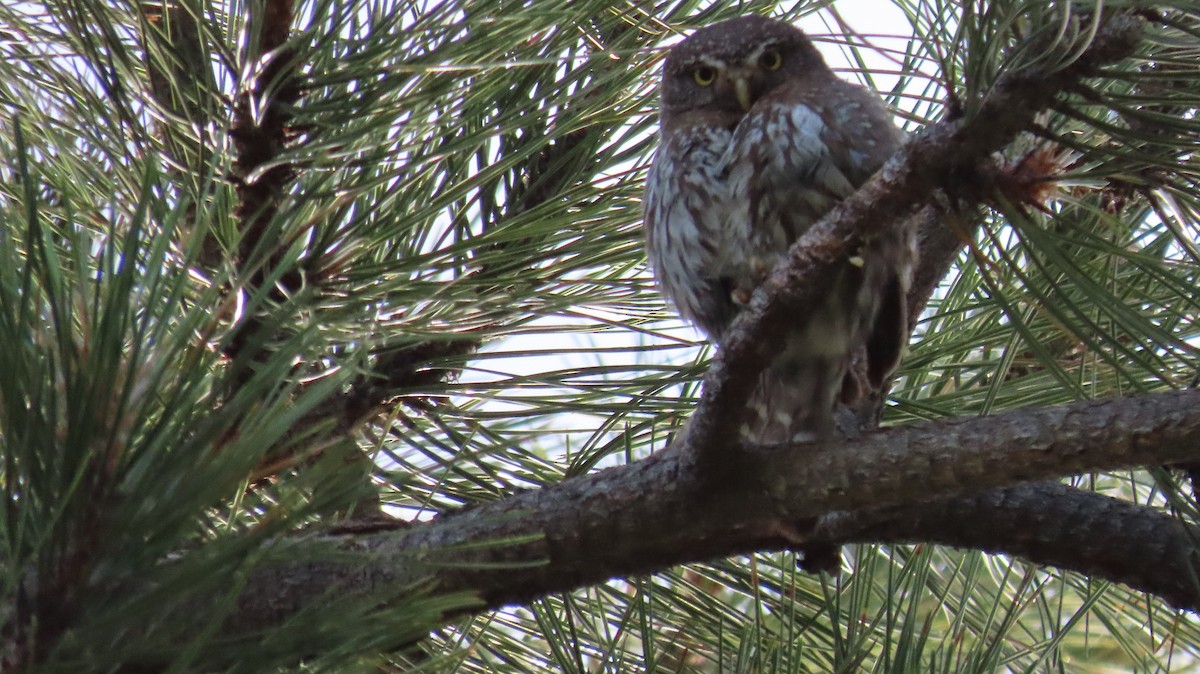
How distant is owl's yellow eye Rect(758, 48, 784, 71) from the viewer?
272 centimetres

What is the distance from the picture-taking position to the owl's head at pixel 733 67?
268 centimetres

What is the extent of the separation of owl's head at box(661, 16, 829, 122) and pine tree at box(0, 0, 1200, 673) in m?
0.23

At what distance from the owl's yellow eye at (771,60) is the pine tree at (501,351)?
14.6 inches

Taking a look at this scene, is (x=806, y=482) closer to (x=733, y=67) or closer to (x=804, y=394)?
(x=804, y=394)

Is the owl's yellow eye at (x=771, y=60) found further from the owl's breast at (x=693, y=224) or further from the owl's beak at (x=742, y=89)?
the owl's breast at (x=693, y=224)

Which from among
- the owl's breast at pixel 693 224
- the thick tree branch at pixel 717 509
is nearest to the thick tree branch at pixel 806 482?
the thick tree branch at pixel 717 509

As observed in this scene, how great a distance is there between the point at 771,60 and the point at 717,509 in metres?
1.30

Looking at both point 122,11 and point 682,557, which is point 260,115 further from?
point 682,557

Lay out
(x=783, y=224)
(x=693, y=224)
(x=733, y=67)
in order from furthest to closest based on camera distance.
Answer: (x=733, y=67) → (x=693, y=224) → (x=783, y=224)

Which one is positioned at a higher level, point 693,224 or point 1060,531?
point 693,224

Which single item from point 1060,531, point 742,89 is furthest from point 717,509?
point 742,89

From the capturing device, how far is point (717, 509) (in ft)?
5.90

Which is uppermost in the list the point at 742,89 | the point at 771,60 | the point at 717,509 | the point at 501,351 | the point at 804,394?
the point at 771,60

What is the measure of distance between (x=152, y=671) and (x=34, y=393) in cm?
31
